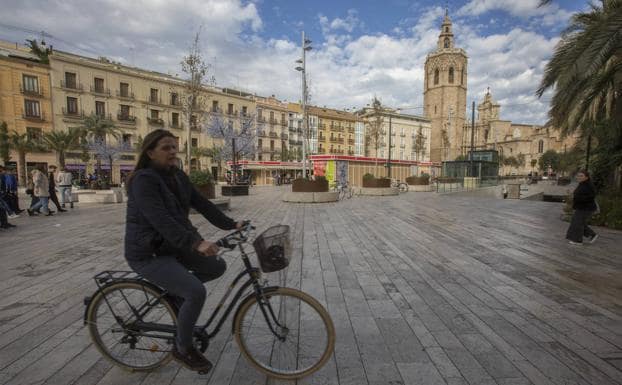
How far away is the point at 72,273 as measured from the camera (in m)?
4.38

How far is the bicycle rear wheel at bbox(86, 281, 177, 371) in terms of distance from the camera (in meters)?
2.12

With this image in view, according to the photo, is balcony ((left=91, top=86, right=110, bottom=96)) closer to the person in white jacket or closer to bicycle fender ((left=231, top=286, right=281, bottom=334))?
the person in white jacket

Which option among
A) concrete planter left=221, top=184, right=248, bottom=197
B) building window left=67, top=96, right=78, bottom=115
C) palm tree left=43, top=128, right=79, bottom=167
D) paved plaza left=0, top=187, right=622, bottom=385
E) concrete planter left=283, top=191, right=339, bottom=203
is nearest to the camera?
paved plaza left=0, top=187, right=622, bottom=385

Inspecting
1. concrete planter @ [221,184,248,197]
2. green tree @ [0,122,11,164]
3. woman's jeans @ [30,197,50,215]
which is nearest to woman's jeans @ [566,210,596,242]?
woman's jeans @ [30,197,50,215]

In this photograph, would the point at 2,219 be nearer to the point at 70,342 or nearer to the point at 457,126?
the point at 70,342

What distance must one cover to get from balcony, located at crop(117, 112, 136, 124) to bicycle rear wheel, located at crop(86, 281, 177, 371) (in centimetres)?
4219

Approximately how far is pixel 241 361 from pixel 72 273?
354 centimetres

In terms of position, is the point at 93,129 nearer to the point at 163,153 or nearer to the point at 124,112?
the point at 124,112

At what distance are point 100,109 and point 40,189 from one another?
32.1m

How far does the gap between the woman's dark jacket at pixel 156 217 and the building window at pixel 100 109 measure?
4141cm

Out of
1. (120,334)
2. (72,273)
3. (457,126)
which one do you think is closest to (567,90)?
(120,334)

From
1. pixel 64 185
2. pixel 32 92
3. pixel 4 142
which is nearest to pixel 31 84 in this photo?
pixel 32 92

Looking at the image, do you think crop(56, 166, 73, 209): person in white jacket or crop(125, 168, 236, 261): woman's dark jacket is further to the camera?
crop(56, 166, 73, 209): person in white jacket

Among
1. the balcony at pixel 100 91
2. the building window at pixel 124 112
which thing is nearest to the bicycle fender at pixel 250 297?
the balcony at pixel 100 91
